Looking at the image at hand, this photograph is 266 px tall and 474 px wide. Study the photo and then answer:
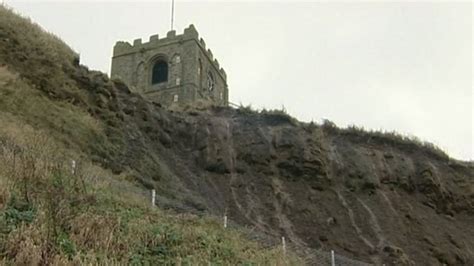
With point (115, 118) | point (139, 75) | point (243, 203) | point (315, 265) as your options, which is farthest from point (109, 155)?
point (139, 75)

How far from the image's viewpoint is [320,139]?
101 feet

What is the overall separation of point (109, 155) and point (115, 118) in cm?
307

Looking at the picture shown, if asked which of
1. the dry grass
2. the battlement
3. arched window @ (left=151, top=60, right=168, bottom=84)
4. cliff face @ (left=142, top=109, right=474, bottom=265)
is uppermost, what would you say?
the battlement

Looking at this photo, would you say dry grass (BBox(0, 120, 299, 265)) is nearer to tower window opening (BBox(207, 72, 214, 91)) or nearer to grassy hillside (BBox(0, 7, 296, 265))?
grassy hillside (BBox(0, 7, 296, 265))

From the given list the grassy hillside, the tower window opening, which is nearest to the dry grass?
the grassy hillside

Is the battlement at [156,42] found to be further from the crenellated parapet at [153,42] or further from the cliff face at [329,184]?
the cliff face at [329,184]

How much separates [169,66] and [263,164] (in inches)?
1282

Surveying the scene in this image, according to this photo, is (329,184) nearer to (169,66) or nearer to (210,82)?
(169,66)

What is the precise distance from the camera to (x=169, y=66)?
59.5 metres

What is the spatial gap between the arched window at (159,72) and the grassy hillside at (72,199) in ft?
116

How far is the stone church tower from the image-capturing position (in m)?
58.3

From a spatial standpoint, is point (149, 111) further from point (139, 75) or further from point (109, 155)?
point (139, 75)

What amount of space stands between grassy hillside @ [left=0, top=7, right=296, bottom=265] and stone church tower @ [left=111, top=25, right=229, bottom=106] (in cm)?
3376

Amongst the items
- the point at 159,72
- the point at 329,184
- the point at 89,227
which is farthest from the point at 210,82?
the point at 89,227
